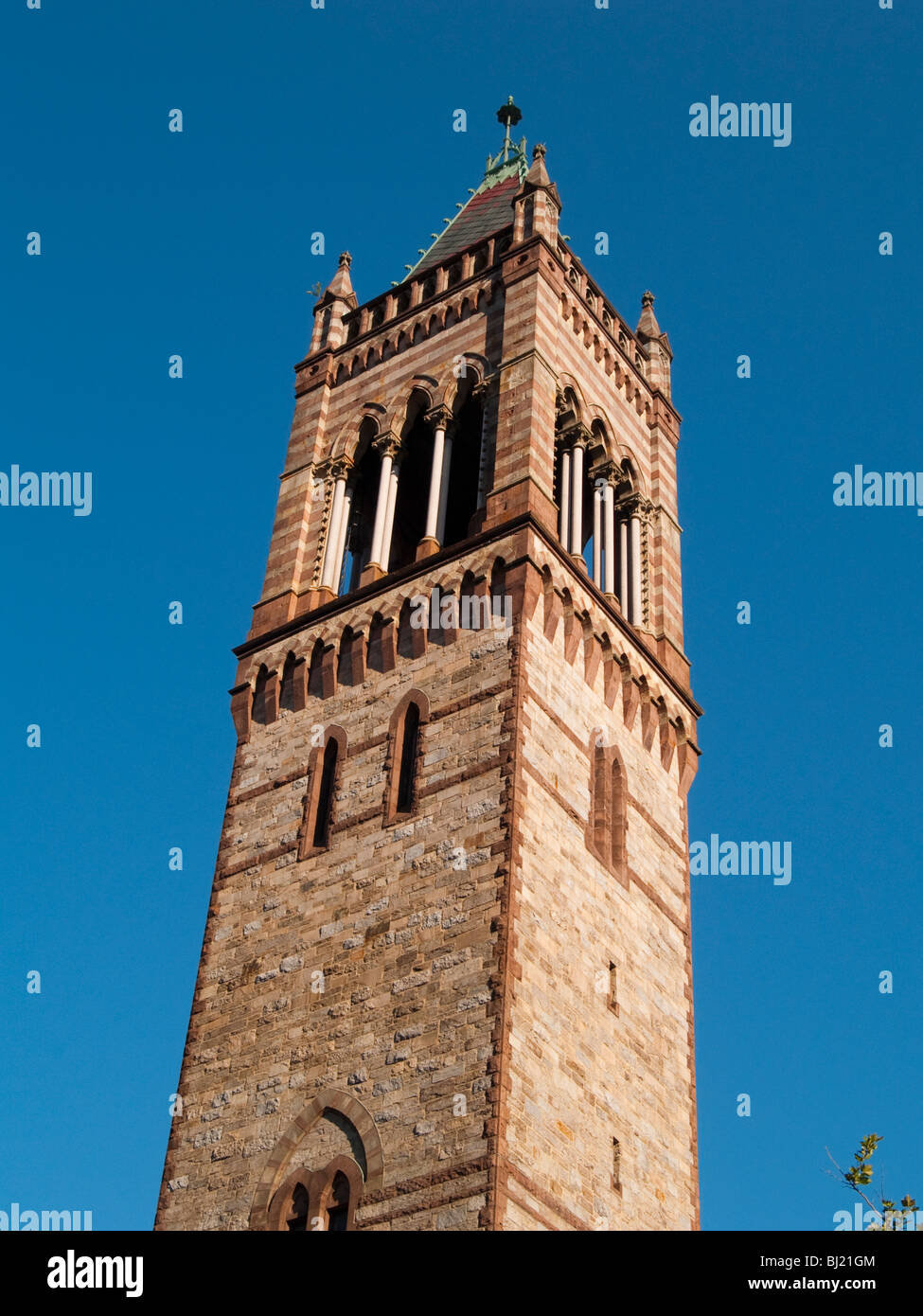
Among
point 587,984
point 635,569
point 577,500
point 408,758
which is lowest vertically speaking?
point 587,984

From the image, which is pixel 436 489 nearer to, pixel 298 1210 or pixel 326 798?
pixel 326 798

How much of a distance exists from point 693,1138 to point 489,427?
1397cm

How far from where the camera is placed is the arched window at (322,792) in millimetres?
29547

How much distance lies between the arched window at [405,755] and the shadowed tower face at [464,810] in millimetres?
60

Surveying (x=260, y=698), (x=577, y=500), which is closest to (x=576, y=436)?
(x=577, y=500)

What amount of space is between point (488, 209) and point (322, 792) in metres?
18.5

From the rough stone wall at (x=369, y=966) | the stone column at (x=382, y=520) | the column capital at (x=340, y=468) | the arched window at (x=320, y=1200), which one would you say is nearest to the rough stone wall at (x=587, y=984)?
the rough stone wall at (x=369, y=966)

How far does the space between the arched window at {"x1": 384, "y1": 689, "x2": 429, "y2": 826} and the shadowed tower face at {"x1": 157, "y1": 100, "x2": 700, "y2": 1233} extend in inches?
2.4

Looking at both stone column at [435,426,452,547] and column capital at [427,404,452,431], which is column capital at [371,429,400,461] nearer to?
column capital at [427,404,452,431]

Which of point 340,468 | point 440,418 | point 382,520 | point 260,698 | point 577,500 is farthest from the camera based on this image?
point 340,468

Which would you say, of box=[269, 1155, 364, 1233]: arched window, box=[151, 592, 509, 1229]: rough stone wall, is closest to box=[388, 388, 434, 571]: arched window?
box=[151, 592, 509, 1229]: rough stone wall

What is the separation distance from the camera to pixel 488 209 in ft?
140

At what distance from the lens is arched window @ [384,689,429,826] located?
94.1ft
